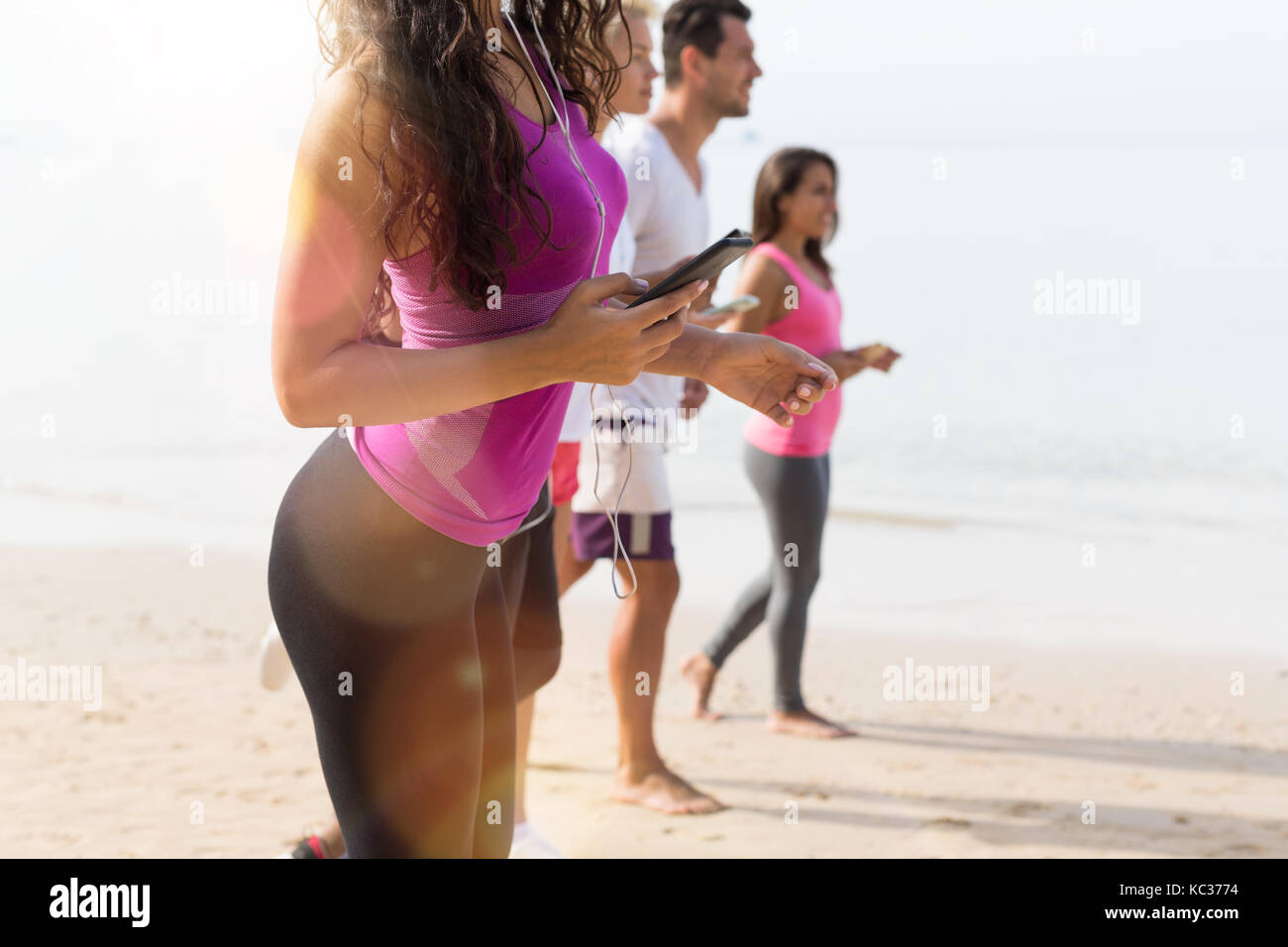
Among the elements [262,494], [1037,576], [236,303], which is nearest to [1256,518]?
[1037,576]

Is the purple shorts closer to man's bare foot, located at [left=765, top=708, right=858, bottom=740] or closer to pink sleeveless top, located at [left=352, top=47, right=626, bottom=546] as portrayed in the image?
man's bare foot, located at [left=765, top=708, right=858, bottom=740]

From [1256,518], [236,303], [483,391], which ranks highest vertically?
[236,303]

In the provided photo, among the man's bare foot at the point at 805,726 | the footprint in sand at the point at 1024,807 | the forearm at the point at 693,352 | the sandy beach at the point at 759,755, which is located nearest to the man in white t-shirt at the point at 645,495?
the sandy beach at the point at 759,755

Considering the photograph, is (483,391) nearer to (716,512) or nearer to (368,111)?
(368,111)

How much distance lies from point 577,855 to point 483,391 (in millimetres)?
2342

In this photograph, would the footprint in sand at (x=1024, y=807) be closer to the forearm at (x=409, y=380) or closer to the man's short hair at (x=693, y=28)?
the man's short hair at (x=693, y=28)

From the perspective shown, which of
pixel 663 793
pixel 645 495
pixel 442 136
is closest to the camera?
pixel 442 136

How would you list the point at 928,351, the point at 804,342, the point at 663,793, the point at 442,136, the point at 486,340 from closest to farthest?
the point at 442,136, the point at 486,340, the point at 663,793, the point at 804,342, the point at 928,351

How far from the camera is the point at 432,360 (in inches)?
62.2

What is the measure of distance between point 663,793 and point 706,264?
2742 millimetres

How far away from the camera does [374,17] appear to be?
159 centimetres

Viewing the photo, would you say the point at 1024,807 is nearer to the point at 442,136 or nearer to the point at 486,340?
the point at 486,340

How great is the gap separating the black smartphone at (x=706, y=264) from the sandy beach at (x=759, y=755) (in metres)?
2.42

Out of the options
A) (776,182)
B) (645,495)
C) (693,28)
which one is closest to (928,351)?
(776,182)
